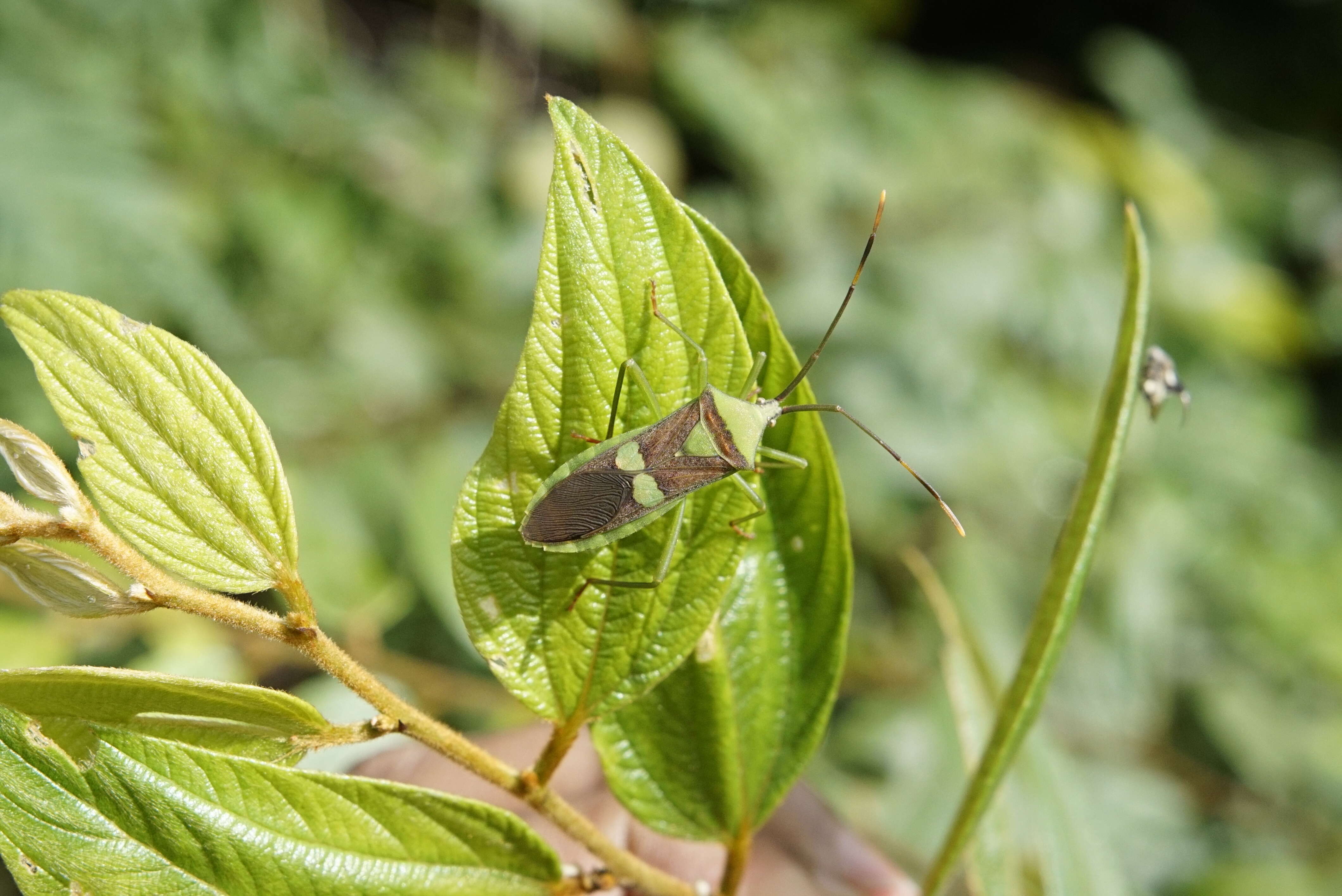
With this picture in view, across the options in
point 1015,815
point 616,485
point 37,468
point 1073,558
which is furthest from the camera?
point 1015,815

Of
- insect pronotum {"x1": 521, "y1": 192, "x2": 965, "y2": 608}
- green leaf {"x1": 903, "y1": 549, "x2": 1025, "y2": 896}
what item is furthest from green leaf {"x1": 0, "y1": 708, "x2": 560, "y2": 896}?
green leaf {"x1": 903, "y1": 549, "x2": 1025, "y2": 896}

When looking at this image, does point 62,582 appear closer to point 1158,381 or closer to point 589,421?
point 589,421

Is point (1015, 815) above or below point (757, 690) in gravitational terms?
below

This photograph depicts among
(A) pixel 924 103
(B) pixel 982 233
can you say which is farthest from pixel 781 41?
(B) pixel 982 233

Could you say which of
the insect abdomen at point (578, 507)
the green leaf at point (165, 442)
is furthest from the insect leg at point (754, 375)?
the green leaf at point (165, 442)

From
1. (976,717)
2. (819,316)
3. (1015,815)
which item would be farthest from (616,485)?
(819,316)

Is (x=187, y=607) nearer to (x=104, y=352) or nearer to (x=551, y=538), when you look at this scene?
(x=104, y=352)

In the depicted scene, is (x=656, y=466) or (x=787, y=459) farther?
(x=656, y=466)
